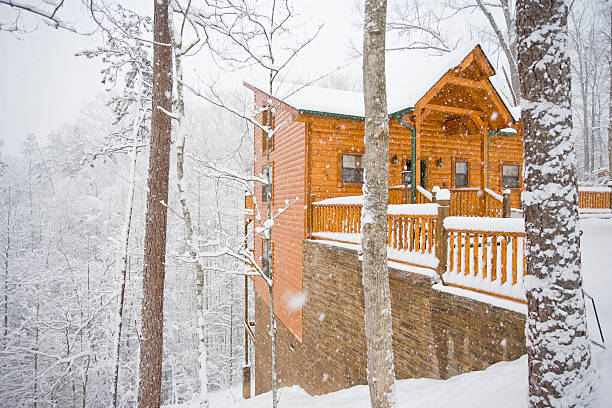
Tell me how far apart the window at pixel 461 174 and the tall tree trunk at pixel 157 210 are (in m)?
10.4

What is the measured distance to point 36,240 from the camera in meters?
27.9

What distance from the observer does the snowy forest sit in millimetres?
3871

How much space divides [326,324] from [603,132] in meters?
31.4

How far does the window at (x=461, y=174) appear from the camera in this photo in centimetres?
1172

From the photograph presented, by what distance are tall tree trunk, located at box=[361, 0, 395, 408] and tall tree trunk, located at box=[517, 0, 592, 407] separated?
55.5 inches

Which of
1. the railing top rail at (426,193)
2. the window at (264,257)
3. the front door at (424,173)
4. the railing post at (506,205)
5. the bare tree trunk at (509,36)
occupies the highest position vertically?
the bare tree trunk at (509,36)

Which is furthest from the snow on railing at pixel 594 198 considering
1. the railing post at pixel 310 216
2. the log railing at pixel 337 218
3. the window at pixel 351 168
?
the railing post at pixel 310 216

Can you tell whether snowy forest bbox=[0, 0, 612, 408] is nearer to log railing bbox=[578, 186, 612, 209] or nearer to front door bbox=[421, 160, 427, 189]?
log railing bbox=[578, 186, 612, 209]

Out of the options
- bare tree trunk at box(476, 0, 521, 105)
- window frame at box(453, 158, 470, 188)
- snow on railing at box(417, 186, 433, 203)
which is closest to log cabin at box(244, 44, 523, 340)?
window frame at box(453, 158, 470, 188)

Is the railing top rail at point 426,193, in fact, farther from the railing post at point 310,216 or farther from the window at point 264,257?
the window at point 264,257

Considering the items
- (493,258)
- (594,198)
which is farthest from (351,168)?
(594,198)

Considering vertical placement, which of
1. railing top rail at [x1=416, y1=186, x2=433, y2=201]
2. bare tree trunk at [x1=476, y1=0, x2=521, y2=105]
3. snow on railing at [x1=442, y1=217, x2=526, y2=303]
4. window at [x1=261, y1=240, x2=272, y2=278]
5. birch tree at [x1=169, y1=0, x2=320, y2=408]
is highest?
bare tree trunk at [x1=476, y1=0, x2=521, y2=105]

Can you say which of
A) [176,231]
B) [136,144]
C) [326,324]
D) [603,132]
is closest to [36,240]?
[176,231]

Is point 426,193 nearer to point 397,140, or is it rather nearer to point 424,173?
point 397,140
